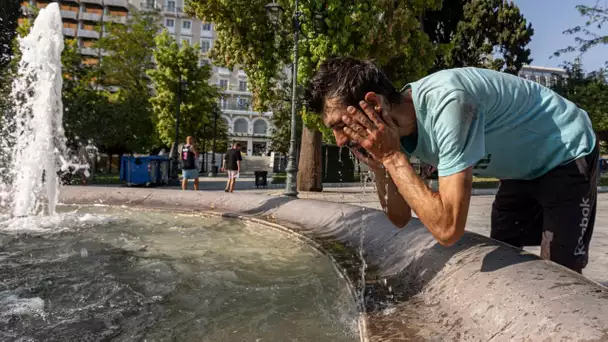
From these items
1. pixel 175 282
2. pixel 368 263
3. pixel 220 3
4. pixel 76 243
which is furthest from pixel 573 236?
pixel 220 3

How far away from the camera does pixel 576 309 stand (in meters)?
1.24

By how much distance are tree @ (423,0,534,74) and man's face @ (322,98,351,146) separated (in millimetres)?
22125

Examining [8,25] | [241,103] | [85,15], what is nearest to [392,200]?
[8,25]

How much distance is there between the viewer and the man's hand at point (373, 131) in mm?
1588

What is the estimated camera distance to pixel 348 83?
1614 millimetres

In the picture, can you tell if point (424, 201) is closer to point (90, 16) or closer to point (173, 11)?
point (90, 16)

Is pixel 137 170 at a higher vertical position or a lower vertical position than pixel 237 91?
lower

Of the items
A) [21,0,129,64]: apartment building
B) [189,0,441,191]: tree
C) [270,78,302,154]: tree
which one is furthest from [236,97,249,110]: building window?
[189,0,441,191]: tree

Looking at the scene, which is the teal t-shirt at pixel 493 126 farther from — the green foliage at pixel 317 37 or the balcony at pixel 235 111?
the balcony at pixel 235 111

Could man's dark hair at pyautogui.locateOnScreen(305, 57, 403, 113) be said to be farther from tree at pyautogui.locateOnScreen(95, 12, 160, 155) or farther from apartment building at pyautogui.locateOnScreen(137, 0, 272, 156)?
apartment building at pyautogui.locateOnScreen(137, 0, 272, 156)

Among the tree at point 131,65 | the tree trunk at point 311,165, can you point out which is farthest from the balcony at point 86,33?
the tree trunk at point 311,165

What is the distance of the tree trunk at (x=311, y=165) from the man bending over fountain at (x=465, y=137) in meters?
12.3

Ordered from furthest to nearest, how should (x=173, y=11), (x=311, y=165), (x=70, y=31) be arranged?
1. (x=173, y=11)
2. (x=70, y=31)
3. (x=311, y=165)

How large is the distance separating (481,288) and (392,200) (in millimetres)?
639
